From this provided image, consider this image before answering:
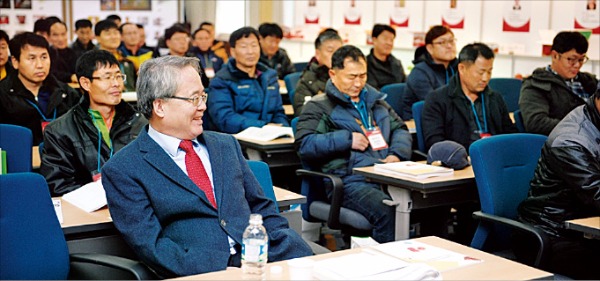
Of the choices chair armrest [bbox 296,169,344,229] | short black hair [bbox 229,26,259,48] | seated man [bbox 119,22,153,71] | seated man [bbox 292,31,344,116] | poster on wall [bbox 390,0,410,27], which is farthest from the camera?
seated man [bbox 119,22,153,71]

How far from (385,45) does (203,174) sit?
19.6 feet

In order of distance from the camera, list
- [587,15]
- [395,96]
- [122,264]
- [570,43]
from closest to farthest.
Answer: [122,264]
[570,43]
[395,96]
[587,15]

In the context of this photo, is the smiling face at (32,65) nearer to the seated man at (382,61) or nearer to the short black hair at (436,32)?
the short black hair at (436,32)

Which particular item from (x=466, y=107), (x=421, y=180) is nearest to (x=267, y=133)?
(x=466, y=107)

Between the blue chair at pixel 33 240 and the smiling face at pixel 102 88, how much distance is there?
1.36 meters

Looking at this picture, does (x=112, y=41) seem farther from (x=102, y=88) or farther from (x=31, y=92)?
(x=102, y=88)

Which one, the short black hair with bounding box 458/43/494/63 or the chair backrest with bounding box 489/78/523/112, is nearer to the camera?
the short black hair with bounding box 458/43/494/63

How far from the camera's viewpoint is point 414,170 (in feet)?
14.5

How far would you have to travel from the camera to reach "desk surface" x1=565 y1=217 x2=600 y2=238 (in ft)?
11.0

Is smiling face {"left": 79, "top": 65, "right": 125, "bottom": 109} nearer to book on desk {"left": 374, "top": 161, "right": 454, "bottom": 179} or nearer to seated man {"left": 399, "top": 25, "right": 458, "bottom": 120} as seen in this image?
book on desk {"left": 374, "top": 161, "right": 454, "bottom": 179}

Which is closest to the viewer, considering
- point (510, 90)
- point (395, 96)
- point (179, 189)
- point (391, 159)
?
point (179, 189)

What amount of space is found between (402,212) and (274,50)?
637 cm

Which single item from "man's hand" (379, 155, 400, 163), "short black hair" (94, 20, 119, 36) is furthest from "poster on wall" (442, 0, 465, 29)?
"man's hand" (379, 155, 400, 163)

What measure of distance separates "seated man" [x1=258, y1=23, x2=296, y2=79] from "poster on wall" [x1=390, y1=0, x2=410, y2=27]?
4.85 feet
